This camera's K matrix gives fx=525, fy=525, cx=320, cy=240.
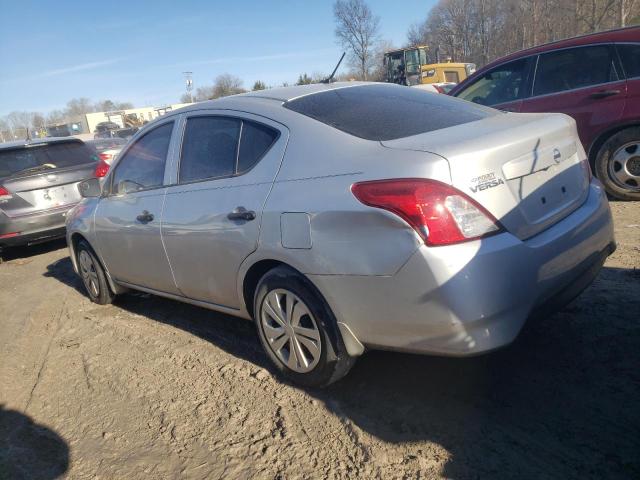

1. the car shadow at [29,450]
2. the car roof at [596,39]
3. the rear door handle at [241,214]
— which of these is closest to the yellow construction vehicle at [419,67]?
the car roof at [596,39]

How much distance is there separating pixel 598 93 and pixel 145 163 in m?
4.72

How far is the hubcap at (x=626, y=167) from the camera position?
5.54 metres

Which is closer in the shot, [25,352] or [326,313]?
[326,313]

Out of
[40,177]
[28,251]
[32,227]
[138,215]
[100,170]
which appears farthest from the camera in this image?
[28,251]

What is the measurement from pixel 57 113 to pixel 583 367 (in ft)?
434

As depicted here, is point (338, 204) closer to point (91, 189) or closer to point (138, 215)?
point (138, 215)

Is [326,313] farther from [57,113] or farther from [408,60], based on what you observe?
[57,113]

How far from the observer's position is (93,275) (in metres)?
4.93

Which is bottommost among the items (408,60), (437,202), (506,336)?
(506,336)

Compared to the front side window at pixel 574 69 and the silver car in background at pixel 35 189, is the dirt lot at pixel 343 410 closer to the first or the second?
the front side window at pixel 574 69

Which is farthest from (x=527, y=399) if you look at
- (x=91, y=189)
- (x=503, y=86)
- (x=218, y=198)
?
(x=503, y=86)

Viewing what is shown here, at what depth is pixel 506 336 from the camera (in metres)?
2.25

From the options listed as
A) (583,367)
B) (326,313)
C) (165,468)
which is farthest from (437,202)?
(165,468)

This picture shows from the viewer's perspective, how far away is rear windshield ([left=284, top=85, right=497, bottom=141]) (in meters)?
2.72
